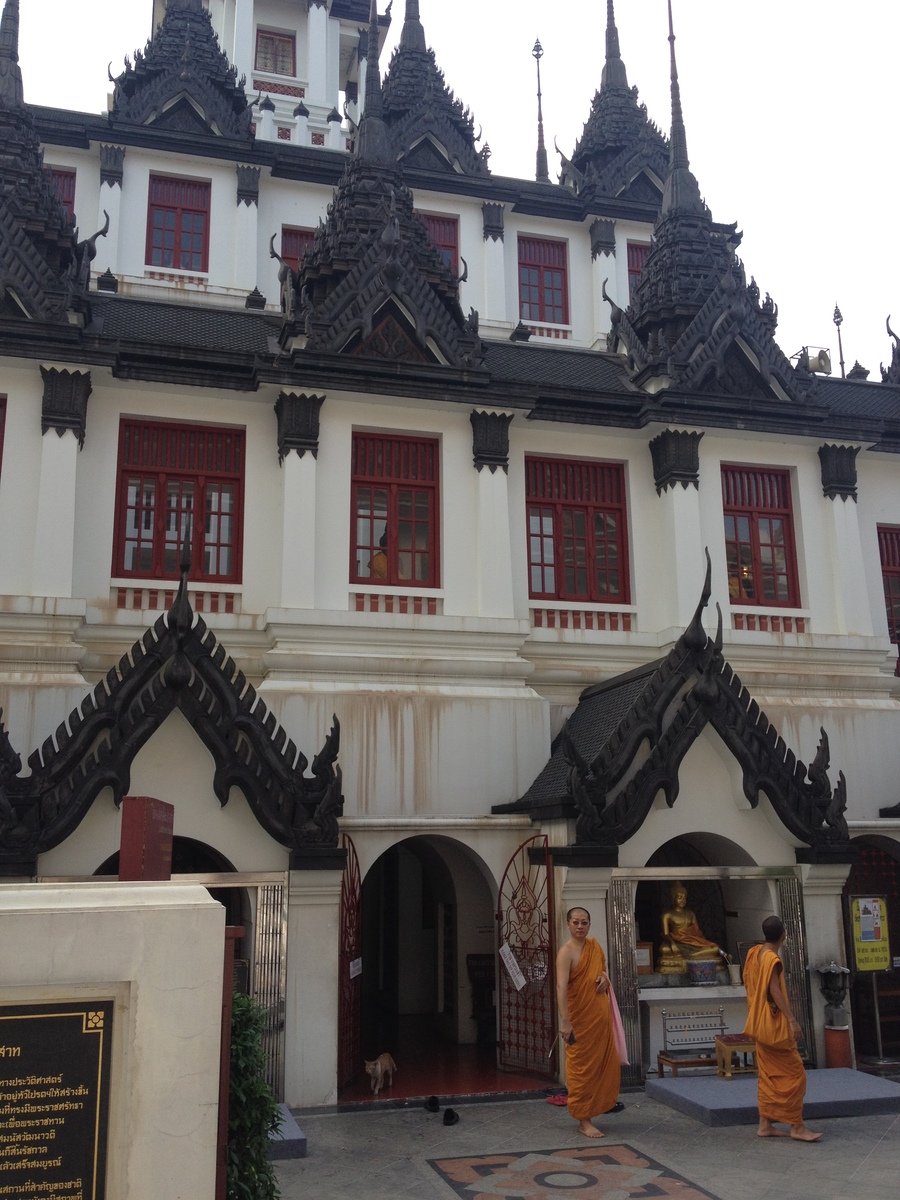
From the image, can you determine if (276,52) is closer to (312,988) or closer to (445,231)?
(445,231)

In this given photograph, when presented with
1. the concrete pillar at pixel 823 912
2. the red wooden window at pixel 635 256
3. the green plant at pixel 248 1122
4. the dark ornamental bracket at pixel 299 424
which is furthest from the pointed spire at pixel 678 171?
the green plant at pixel 248 1122

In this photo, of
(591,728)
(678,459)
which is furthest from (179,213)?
(591,728)

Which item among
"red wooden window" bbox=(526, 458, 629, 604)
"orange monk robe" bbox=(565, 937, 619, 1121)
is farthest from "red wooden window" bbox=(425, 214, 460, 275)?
"orange monk robe" bbox=(565, 937, 619, 1121)

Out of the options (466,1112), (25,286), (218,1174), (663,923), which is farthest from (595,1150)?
(25,286)

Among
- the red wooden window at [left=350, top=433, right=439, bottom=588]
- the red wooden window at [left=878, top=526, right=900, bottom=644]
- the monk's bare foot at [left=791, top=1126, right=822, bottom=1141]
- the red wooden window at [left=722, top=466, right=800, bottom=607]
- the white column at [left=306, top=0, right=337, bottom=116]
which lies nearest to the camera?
the monk's bare foot at [left=791, top=1126, right=822, bottom=1141]

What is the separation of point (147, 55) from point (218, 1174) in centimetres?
2158

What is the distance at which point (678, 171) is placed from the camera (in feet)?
59.6

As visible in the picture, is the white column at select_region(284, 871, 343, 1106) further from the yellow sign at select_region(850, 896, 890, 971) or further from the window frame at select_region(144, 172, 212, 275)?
the window frame at select_region(144, 172, 212, 275)

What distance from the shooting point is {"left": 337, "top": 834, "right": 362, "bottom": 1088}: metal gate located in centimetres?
1120

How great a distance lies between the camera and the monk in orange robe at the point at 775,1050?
9031 mm

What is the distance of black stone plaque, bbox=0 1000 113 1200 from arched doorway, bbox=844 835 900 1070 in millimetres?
10189

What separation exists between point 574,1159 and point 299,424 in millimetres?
9085

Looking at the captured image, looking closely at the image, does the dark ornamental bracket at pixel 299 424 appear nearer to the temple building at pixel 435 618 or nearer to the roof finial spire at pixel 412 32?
the temple building at pixel 435 618

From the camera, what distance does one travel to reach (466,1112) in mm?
10633
